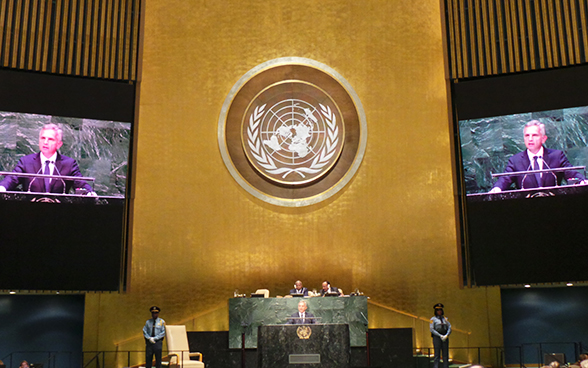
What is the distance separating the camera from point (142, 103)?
1012 cm

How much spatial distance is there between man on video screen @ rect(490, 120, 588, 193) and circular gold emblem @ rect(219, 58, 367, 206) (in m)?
2.47

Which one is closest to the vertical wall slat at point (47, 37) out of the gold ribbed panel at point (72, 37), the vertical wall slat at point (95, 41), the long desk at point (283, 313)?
the gold ribbed panel at point (72, 37)

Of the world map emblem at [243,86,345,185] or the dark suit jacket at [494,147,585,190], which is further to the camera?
the world map emblem at [243,86,345,185]

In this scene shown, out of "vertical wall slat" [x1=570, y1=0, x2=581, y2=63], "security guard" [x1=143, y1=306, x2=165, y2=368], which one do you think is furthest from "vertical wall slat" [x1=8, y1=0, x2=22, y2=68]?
"vertical wall slat" [x1=570, y1=0, x2=581, y2=63]

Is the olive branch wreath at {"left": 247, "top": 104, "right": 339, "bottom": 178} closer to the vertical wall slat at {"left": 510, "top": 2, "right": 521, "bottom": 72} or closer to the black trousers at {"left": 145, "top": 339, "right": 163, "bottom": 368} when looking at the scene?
the vertical wall slat at {"left": 510, "top": 2, "right": 521, "bottom": 72}

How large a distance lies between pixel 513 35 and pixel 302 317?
6.04 m

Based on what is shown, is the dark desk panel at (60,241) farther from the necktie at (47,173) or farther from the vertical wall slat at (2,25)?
the vertical wall slat at (2,25)

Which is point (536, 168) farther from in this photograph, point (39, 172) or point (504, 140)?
point (39, 172)

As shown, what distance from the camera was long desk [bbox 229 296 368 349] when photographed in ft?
27.3

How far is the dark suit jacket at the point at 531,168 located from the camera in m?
9.29

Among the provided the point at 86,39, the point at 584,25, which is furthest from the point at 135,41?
the point at 584,25

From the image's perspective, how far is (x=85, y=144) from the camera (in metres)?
9.55

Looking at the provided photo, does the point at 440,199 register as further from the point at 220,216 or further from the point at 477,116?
the point at 220,216

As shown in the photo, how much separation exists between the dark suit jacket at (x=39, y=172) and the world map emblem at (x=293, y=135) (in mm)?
2853
